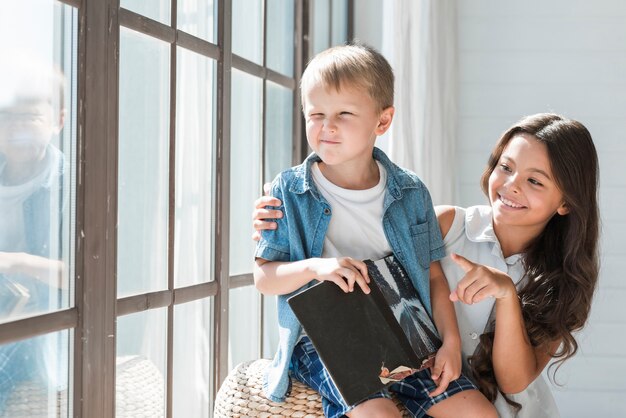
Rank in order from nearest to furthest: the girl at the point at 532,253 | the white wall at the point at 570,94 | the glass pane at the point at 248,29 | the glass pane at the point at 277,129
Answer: the girl at the point at 532,253 < the glass pane at the point at 248,29 < the glass pane at the point at 277,129 < the white wall at the point at 570,94

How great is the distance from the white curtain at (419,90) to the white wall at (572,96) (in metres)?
0.44

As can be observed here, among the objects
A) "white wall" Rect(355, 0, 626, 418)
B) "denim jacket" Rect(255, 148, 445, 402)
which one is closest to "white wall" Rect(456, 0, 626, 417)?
"white wall" Rect(355, 0, 626, 418)

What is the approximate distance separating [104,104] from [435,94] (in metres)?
2.11

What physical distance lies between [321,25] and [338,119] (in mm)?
1873

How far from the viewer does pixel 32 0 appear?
5.28 ft

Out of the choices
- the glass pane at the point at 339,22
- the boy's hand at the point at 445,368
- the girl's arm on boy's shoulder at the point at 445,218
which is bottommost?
the boy's hand at the point at 445,368

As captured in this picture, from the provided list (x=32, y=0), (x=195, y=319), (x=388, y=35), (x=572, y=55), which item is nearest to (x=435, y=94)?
(x=388, y=35)

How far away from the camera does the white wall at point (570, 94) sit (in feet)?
13.3

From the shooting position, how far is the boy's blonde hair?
179 cm

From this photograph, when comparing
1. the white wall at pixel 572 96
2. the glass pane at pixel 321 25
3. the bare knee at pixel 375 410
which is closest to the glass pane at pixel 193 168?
the bare knee at pixel 375 410

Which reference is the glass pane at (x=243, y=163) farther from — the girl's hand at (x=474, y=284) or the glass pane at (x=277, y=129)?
the girl's hand at (x=474, y=284)

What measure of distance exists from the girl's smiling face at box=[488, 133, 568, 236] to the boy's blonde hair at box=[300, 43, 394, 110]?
454mm

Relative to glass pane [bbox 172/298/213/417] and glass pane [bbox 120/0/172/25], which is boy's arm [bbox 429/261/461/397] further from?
glass pane [bbox 120/0/172/25]

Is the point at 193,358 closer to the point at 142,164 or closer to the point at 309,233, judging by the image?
the point at 142,164
